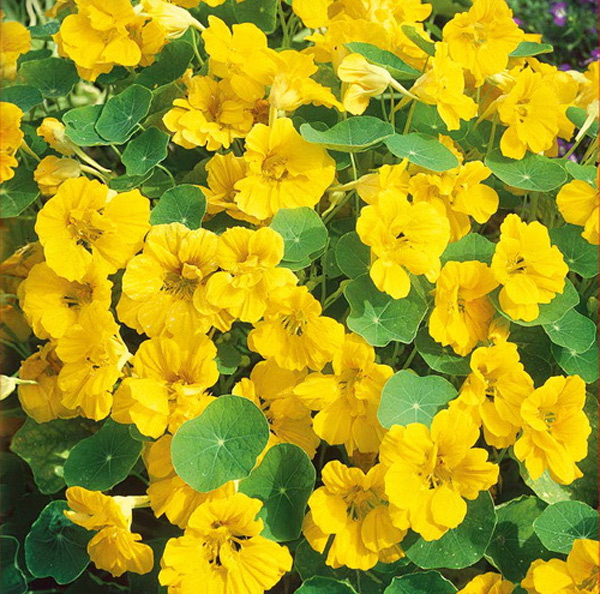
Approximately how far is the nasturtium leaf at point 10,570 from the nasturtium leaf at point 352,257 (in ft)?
2.42

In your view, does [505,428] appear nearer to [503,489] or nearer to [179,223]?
[503,489]

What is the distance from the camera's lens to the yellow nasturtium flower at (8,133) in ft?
4.18

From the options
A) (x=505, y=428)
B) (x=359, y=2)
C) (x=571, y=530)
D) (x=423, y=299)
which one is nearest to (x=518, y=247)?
(x=423, y=299)

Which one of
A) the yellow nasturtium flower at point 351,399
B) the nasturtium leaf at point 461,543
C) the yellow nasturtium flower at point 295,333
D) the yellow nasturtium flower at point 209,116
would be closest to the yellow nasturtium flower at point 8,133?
the yellow nasturtium flower at point 209,116

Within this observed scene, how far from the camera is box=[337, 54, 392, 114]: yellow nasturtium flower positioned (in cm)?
126

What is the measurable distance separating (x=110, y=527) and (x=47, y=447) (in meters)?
0.30

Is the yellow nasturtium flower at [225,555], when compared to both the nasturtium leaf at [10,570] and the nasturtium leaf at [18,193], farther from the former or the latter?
the nasturtium leaf at [18,193]

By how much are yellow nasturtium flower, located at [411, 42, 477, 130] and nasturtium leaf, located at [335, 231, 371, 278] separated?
242mm

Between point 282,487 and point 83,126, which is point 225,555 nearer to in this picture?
point 282,487

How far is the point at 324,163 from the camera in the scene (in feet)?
4.12

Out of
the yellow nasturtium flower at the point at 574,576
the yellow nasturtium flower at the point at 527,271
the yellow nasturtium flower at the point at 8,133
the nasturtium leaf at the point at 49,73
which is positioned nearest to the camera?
the yellow nasturtium flower at the point at 574,576

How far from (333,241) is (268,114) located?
25 cm

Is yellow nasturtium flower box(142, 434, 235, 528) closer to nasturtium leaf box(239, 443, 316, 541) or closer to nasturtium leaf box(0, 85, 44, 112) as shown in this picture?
nasturtium leaf box(239, 443, 316, 541)

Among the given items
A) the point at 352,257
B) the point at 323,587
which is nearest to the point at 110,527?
the point at 323,587
